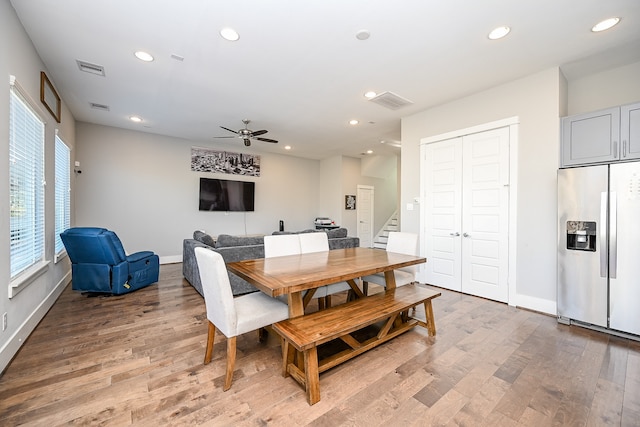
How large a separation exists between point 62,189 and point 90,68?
2.12m

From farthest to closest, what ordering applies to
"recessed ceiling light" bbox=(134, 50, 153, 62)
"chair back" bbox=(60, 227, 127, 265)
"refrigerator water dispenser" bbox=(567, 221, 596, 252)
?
"chair back" bbox=(60, 227, 127, 265)
"recessed ceiling light" bbox=(134, 50, 153, 62)
"refrigerator water dispenser" bbox=(567, 221, 596, 252)

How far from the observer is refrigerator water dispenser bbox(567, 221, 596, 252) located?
278 centimetres

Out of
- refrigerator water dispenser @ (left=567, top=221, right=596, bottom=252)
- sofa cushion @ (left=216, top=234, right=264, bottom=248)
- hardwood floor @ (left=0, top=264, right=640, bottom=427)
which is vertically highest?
refrigerator water dispenser @ (left=567, top=221, right=596, bottom=252)

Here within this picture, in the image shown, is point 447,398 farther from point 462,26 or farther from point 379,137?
point 379,137

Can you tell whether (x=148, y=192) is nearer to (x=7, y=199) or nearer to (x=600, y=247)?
(x=7, y=199)

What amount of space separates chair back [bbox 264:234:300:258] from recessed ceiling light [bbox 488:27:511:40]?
9.17ft

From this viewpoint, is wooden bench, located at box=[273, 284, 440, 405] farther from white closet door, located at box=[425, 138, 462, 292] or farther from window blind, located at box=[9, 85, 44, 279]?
window blind, located at box=[9, 85, 44, 279]

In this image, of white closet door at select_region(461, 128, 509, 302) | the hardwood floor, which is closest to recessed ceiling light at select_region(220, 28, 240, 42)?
the hardwood floor

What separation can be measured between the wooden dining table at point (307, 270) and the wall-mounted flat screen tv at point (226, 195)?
14.8 feet

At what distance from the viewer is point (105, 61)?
3.05 meters

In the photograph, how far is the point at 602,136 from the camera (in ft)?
9.29

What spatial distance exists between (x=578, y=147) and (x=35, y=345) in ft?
18.9

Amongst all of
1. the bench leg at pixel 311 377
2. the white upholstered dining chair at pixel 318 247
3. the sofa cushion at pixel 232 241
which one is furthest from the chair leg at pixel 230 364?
the sofa cushion at pixel 232 241

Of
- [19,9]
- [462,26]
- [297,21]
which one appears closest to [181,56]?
[19,9]
